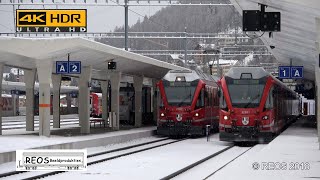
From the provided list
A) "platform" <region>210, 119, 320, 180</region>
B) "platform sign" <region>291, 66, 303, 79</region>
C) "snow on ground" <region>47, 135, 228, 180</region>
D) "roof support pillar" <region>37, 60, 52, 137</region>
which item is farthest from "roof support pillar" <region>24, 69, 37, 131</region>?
"platform sign" <region>291, 66, 303, 79</region>

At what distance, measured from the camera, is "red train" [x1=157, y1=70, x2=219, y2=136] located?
31.1 metres

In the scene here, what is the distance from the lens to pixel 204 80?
32.2 m

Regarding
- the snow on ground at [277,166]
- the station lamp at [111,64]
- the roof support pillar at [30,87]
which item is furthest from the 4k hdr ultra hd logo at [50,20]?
the snow on ground at [277,166]

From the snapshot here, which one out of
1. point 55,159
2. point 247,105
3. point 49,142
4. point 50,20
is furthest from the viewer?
point 50,20

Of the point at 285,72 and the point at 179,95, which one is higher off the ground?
the point at 285,72

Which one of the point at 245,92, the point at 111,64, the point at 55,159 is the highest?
the point at 111,64

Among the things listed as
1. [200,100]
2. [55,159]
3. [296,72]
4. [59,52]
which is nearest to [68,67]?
[59,52]

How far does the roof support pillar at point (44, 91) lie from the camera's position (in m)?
25.4

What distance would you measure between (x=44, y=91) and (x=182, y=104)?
7.67 meters

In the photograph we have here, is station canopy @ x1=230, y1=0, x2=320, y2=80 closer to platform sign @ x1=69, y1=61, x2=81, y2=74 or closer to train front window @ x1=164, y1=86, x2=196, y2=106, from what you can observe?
train front window @ x1=164, y1=86, x2=196, y2=106

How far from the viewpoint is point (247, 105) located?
26.0 metres

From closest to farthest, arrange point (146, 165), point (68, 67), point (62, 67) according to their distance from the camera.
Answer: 1. point (146, 165)
2. point (68, 67)
3. point (62, 67)

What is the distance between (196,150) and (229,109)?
239 cm

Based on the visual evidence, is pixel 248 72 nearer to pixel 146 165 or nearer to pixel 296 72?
pixel 146 165
